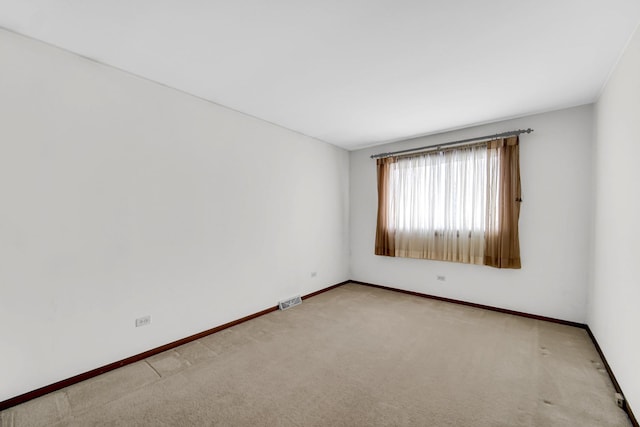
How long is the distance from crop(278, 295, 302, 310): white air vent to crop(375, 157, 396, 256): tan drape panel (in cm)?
159

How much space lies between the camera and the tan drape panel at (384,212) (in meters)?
4.68

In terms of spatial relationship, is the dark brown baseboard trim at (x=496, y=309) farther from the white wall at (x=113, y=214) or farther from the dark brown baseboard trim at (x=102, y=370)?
the dark brown baseboard trim at (x=102, y=370)

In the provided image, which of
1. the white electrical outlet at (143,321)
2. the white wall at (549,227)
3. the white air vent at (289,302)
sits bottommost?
the white air vent at (289,302)

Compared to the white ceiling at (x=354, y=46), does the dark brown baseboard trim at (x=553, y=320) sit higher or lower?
lower

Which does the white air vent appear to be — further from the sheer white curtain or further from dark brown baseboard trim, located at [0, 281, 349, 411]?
the sheer white curtain

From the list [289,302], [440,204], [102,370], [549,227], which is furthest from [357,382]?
[549,227]

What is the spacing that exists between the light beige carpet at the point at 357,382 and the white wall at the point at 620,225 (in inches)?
12.7

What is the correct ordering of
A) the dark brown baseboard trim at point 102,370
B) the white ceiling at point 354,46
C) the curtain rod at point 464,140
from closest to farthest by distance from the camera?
the white ceiling at point 354,46
the dark brown baseboard trim at point 102,370
the curtain rod at point 464,140

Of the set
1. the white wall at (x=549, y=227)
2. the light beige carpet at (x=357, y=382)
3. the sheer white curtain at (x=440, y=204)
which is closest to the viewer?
the light beige carpet at (x=357, y=382)

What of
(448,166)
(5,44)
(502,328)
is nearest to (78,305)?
(5,44)

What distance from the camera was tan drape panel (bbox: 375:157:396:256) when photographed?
468 centimetres

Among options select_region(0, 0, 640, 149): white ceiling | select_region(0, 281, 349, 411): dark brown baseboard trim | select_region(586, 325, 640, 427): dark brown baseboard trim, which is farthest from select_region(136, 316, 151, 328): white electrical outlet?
select_region(586, 325, 640, 427): dark brown baseboard trim

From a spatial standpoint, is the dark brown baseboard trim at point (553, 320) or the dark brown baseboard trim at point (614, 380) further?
the dark brown baseboard trim at point (553, 320)

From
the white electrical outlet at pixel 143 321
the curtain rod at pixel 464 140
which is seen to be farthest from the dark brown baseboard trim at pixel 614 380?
the white electrical outlet at pixel 143 321
